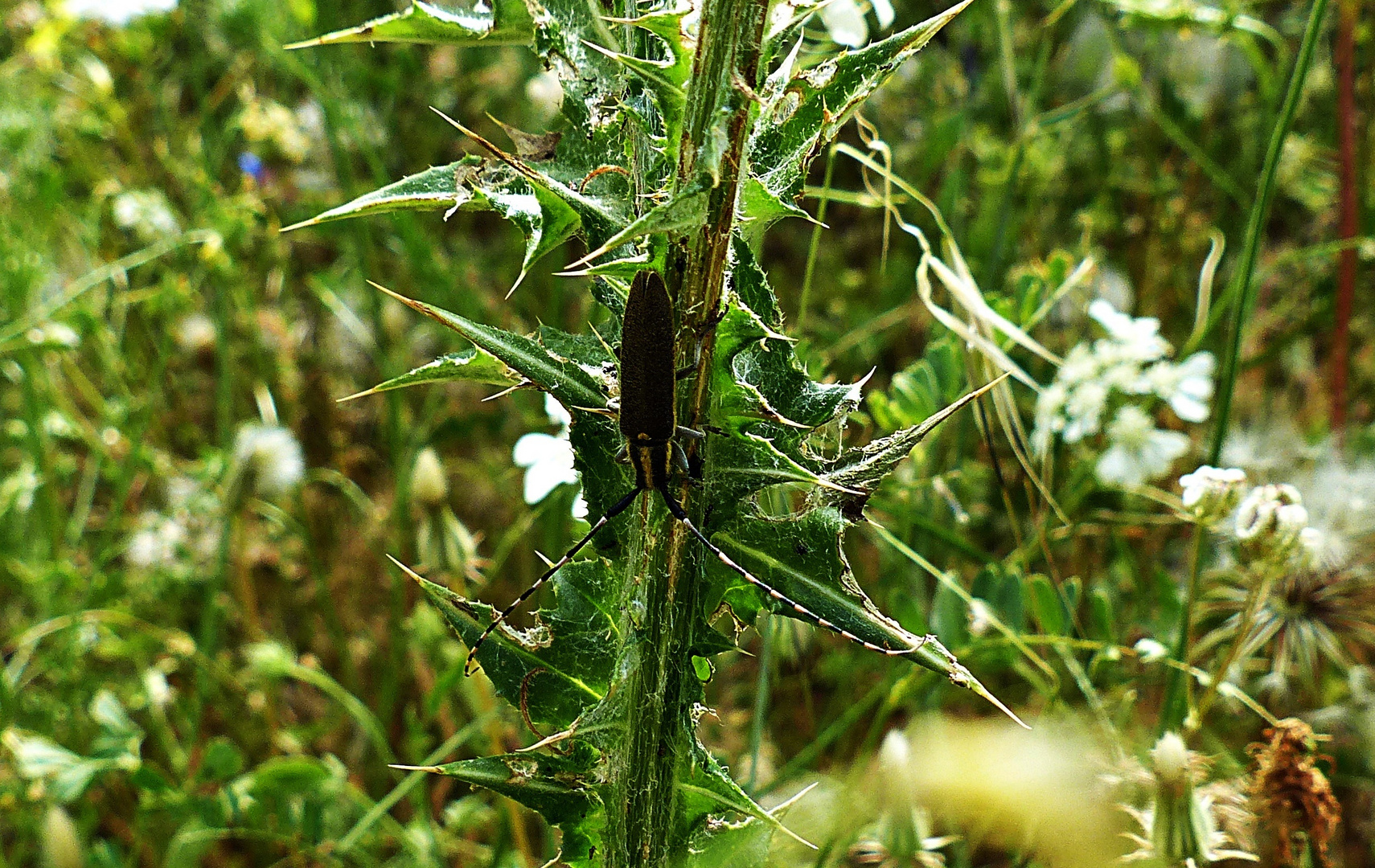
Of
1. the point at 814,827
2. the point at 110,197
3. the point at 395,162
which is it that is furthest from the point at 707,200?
the point at 110,197

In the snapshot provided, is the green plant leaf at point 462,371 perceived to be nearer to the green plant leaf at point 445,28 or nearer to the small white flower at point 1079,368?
the green plant leaf at point 445,28

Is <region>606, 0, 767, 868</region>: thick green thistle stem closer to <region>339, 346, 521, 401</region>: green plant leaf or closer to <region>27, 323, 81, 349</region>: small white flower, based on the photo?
<region>339, 346, 521, 401</region>: green plant leaf

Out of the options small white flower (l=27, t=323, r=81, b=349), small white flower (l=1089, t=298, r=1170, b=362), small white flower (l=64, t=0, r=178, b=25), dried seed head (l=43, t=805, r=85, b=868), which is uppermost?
small white flower (l=64, t=0, r=178, b=25)

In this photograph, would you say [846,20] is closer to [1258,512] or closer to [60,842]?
[1258,512]

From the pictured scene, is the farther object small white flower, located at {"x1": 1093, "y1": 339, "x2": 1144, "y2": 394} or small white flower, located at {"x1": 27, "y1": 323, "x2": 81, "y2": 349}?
small white flower, located at {"x1": 27, "y1": 323, "x2": 81, "y2": 349}

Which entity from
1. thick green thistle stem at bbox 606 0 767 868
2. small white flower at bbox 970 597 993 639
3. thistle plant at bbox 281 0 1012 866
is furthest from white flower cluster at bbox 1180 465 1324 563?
thick green thistle stem at bbox 606 0 767 868

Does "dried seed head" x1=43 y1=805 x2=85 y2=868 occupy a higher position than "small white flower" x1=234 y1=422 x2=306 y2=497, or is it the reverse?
"small white flower" x1=234 y1=422 x2=306 y2=497

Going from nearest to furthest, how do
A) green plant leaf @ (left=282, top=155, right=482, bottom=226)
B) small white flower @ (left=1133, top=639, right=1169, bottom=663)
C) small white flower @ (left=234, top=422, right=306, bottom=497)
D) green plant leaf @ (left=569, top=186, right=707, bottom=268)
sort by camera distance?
1. green plant leaf @ (left=569, top=186, right=707, bottom=268)
2. green plant leaf @ (left=282, top=155, right=482, bottom=226)
3. small white flower @ (left=1133, top=639, right=1169, bottom=663)
4. small white flower @ (left=234, top=422, right=306, bottom=497)

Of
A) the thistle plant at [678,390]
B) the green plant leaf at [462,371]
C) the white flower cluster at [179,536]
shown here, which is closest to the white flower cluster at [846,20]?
the thistle plant at [678,390]
